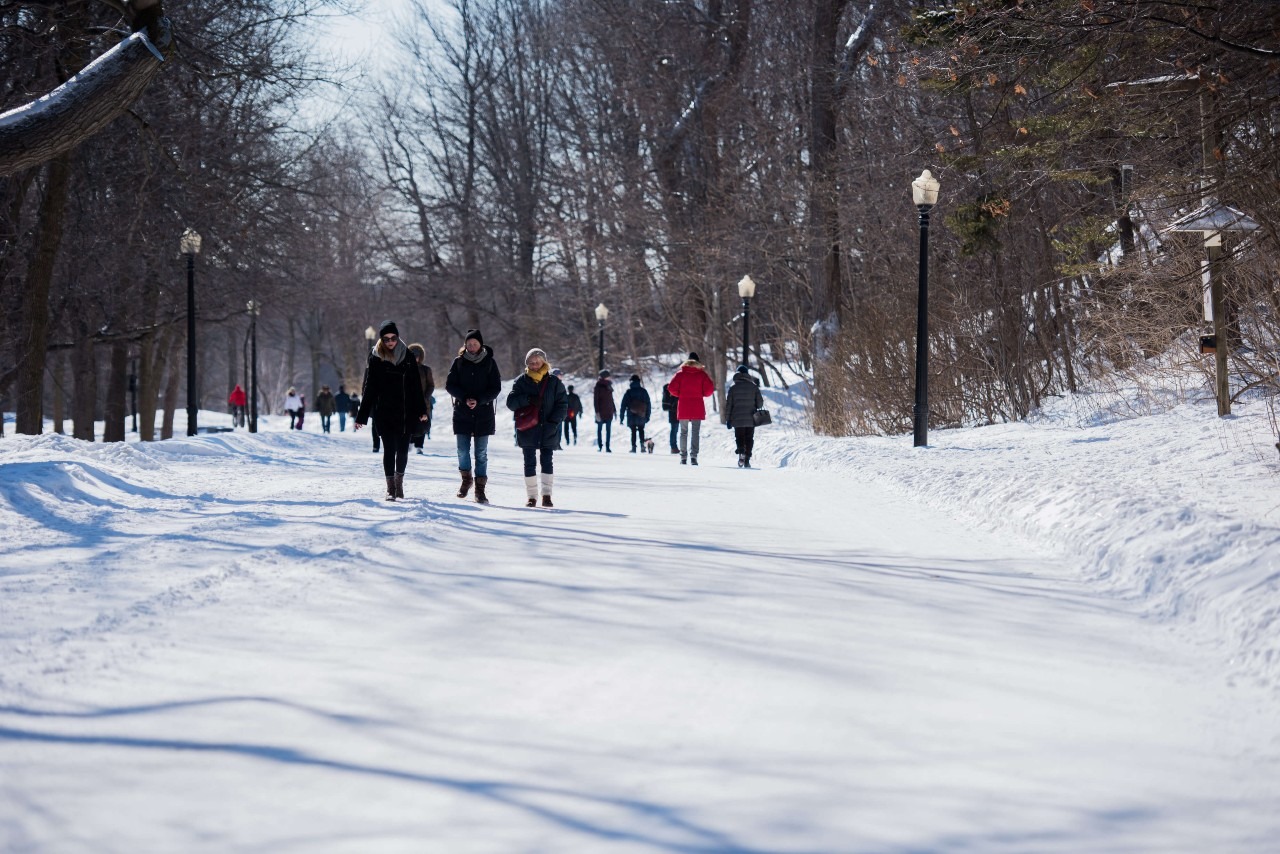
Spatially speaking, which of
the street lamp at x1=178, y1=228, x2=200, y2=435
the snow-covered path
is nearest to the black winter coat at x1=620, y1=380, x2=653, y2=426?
the street lamp at x1=178, y1=228, x2=200, y2=435

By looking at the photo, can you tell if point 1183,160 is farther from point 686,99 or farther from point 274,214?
point 686,99

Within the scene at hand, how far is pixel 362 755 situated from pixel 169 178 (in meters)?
24.5

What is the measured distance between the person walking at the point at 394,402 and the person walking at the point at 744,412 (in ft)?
30.5

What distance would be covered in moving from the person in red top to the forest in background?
505 cm

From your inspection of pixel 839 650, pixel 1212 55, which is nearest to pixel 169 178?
pixel 1212 55

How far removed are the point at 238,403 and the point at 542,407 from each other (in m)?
40.0

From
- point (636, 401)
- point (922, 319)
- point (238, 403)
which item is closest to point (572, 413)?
point (636, 401)

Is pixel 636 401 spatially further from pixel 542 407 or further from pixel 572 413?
pixel 542 407

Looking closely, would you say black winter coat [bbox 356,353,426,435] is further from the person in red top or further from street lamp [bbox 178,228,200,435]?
the person in red top

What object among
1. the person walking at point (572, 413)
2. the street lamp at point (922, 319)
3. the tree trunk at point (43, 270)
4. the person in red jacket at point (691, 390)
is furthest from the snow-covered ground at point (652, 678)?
Result: the person walking at point (572, 413)

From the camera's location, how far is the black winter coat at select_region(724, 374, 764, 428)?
77.0 ft

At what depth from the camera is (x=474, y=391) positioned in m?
14.8

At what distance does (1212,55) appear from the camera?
11.8m

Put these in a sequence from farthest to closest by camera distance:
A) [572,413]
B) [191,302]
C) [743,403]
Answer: [572,413], [191,302], [743,403]
